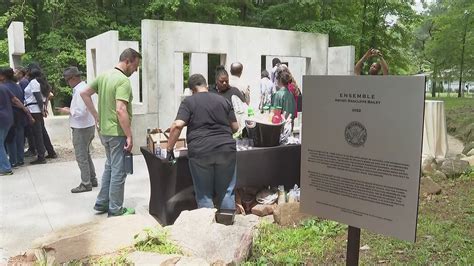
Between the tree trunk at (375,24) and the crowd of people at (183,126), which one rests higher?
the tree trunk at (375,24)

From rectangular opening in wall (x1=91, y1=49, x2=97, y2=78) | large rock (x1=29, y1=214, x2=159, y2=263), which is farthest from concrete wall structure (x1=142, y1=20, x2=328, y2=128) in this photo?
large rock (x1=29, y1=214, x2=159, y2=263)

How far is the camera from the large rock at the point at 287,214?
15.9ft

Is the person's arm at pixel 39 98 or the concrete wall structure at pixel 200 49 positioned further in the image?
the concrete wall structure at pixel 200 49

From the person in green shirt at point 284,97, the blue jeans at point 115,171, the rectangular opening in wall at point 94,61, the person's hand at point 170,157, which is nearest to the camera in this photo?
the person's hand at point 170,157

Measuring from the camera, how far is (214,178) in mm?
4445

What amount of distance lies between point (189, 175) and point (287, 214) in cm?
115

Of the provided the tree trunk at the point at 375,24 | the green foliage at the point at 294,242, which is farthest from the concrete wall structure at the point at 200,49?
the tree trunk at the point at 375,24

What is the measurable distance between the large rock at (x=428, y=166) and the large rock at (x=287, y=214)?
2.72m

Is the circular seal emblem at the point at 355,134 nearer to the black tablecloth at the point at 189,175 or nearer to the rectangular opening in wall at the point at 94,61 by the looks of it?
the black tablecloth at the point at 189,175

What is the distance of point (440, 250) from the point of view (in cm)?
395

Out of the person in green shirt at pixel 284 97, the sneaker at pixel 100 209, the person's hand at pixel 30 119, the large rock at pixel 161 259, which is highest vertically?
the person in green shirt at pixel 284 97

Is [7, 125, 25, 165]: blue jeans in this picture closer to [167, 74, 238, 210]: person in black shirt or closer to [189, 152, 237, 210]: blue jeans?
[167, 74, 238, 210]: person in black shirt

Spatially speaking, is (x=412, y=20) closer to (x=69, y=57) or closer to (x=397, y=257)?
(x=69, y=57)

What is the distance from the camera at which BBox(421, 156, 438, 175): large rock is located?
264 inches
